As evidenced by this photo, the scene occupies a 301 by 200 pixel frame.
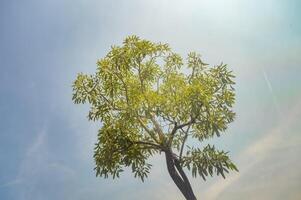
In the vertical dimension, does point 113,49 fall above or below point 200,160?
above

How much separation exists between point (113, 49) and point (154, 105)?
3.61 m

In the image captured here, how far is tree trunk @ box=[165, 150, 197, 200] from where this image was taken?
756 inches

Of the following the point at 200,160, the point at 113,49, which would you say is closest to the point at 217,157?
the point at 200,160

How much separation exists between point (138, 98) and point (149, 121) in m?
1.18

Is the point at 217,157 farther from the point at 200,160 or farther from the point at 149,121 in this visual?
the point at 149,121

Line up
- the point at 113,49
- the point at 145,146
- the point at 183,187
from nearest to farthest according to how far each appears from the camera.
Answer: the point at 183,187 < the point at 145,146 < the point at 113,49

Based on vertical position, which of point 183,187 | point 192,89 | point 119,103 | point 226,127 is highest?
point 119,103

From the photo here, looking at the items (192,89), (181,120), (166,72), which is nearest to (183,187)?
(181,120)

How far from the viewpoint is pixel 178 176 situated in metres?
19.5

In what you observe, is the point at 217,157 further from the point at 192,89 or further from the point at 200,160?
the point at 192,89

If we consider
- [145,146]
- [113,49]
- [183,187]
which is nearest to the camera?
[183,187]

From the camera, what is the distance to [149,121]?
20953 millimetres

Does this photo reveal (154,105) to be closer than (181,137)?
Yes

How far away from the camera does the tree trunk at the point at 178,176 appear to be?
19.2 metres
